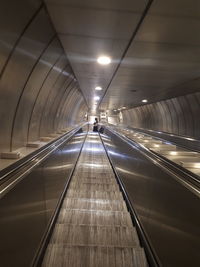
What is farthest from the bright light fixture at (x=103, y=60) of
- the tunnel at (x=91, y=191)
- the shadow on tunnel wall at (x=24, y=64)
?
the shadow on tunnel wall at (x=24, y=64)

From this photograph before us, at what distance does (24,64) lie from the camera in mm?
4086

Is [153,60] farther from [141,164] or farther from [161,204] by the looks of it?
[161,204]

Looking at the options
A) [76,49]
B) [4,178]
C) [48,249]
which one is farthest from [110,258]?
[76,49]

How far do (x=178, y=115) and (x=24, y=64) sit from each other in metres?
11.7

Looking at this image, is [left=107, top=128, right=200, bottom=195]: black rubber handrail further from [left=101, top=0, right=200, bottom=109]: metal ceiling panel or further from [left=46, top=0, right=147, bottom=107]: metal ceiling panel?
[left=46, top=0, right=147, bottom=107]: metal ceiling panel

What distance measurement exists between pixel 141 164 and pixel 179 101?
9.56 metres

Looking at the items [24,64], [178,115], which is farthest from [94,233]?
[178,115]

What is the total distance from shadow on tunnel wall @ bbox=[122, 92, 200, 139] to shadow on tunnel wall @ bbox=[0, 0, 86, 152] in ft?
25.5

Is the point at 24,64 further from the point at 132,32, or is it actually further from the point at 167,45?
the point at 167,45

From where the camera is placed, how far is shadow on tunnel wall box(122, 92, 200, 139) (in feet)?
39.4

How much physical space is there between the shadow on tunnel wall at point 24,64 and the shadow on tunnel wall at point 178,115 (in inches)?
→ 306

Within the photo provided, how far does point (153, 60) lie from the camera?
518cm

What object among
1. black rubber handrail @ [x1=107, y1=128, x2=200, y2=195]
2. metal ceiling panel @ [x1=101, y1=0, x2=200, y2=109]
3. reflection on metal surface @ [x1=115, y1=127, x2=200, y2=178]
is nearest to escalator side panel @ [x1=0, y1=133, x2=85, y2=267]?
black rubber handrail @ [x1=107, y1=128, x2=200, y2=195]

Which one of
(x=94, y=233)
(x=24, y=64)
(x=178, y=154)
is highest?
(x=24, y=64)
